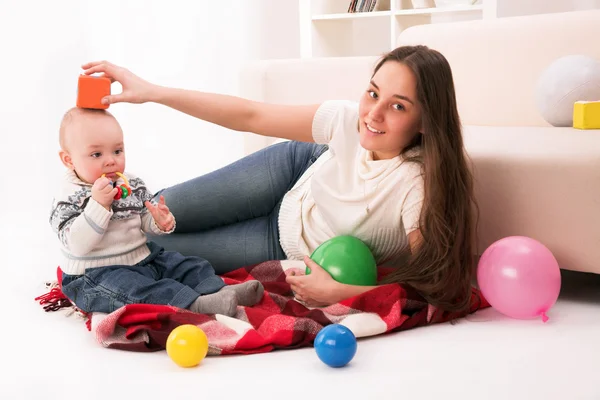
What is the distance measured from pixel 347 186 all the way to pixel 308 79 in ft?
3.93

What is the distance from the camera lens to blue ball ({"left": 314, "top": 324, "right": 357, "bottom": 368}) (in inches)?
65.0

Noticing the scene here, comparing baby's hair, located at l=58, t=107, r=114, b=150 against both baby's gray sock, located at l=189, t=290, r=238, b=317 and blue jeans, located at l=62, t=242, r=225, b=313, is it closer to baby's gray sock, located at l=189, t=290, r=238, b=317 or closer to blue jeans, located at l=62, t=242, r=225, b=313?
blue jeans, located at l=62, t=242, r=225, b=313

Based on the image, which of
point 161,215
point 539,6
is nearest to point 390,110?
point 161,215

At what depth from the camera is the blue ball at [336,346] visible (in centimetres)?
165

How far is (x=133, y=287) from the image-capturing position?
1.94 m

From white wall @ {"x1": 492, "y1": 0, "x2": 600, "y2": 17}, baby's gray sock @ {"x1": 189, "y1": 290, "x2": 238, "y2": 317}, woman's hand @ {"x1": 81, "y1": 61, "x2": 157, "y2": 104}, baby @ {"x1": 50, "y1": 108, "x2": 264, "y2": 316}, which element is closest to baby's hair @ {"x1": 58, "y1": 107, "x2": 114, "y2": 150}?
baby @ {"x1": 50, "y1": 108, "x2": 264, "y2": 316}

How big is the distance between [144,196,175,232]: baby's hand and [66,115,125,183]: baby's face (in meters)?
0.14

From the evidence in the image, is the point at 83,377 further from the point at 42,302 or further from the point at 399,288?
the point at 399,288

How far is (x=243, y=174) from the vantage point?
2375 mm

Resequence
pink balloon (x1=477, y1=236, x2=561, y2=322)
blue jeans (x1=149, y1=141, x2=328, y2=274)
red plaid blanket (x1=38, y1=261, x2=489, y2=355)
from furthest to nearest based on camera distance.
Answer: blue jeans (x1=149, y1=141, x2=328, y2=274) < pink balloon (x1=477, y1=236, x2=561, y2=322) < red plaid blanket (x1=38, y1=261, x2=489, y2=355)

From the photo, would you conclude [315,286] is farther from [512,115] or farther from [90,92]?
[512,115]

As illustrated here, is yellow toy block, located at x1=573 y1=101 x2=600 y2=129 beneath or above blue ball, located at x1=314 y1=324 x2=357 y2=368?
above

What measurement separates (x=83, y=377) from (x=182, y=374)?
212 millimetres

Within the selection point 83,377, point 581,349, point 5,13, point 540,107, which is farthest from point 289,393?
point 5,13
